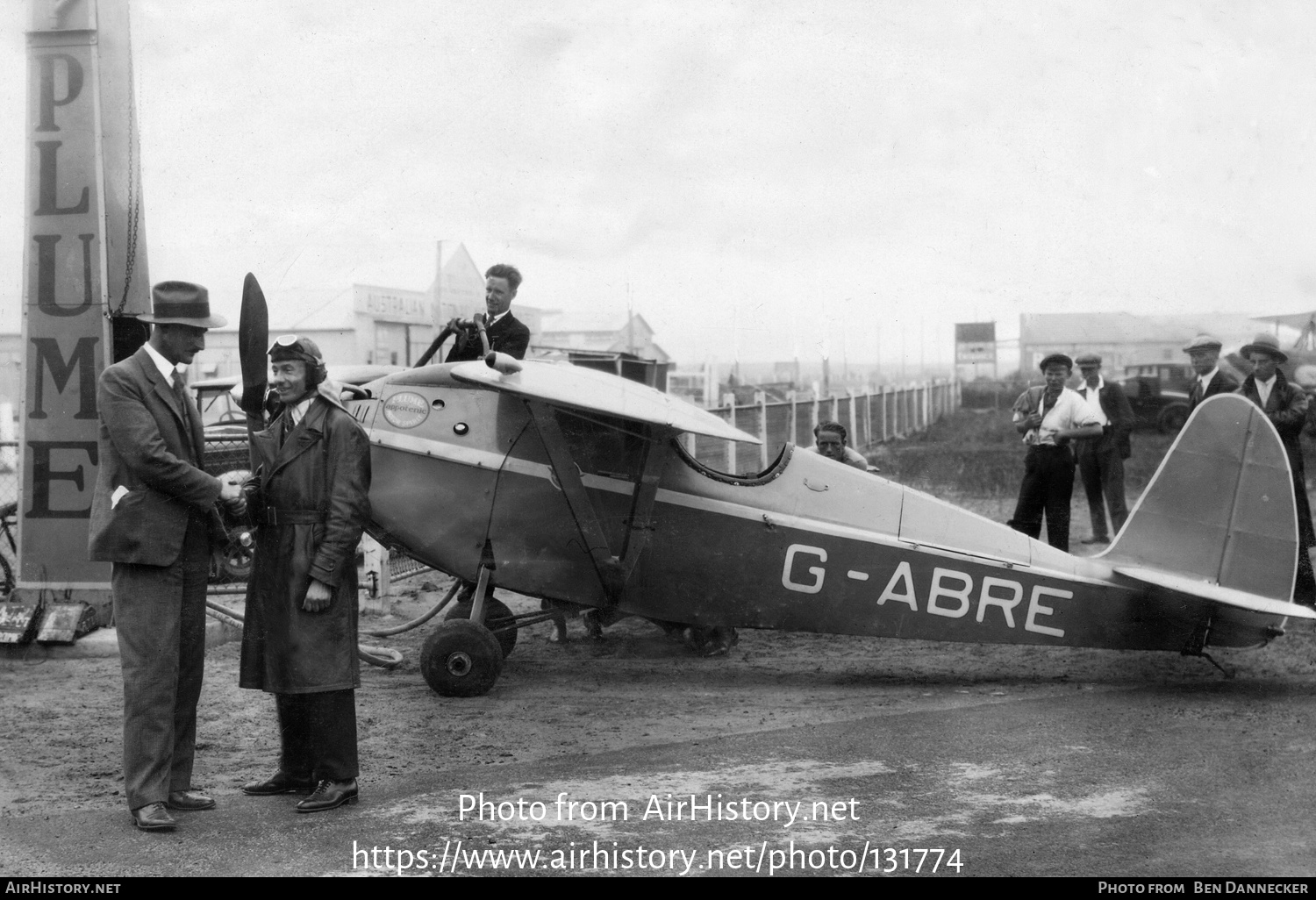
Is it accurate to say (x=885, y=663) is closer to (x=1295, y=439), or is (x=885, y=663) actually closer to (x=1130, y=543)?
(x=1130, y=543)

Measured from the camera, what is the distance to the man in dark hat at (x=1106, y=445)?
1074cm

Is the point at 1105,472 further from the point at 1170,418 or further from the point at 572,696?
the point at 1170,418

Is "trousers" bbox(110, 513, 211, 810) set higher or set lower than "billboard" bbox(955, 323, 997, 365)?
lower

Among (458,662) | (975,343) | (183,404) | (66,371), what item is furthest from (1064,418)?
(975,343)

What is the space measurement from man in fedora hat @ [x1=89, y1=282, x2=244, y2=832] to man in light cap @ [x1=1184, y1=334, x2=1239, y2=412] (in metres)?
7.29

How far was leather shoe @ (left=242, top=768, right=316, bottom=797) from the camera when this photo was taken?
189 inches

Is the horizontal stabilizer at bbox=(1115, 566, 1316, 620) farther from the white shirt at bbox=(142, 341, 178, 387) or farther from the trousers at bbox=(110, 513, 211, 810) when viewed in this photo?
the white shirt at bbox=(142, 341, 178, 387)

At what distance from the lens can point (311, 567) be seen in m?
4.58

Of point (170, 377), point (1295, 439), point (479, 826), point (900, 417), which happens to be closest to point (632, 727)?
point (479, 826)

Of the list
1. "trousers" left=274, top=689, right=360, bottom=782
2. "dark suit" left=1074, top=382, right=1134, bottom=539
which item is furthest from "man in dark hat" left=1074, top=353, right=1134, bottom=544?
"trousers" left=274, top=689, right=360, bottom=782

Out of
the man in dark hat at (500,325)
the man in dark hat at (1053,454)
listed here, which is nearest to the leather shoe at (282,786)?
the man in dark hat at (500,325)

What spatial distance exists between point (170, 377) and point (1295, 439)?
7525mm

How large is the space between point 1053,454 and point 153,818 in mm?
7174

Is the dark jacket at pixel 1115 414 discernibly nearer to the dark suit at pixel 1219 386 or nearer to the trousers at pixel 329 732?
the dark suit at pixel 1219 386
